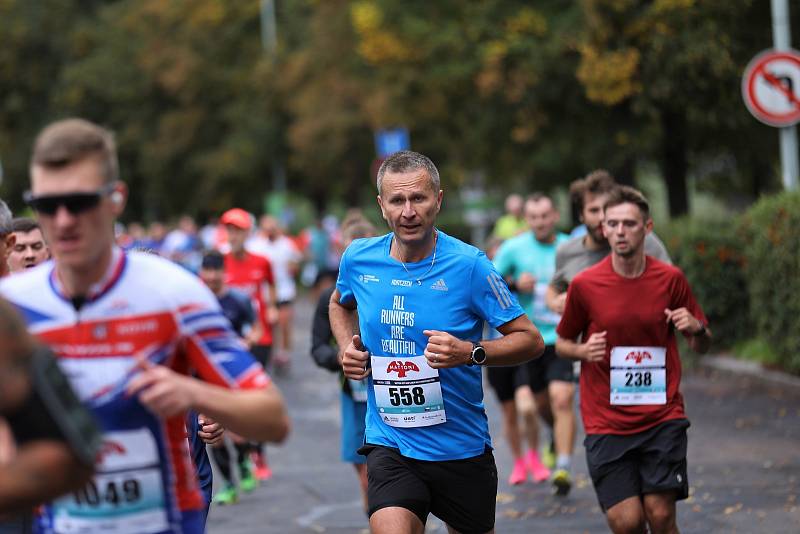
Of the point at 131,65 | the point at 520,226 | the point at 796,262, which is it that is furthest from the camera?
the point at 131,65

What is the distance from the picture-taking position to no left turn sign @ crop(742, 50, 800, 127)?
1488 cm

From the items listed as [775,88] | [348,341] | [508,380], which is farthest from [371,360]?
[775,88]

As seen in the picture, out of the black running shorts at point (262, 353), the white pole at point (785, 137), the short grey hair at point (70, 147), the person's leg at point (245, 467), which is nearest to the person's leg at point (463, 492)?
the short grey hair at point (70, 147)

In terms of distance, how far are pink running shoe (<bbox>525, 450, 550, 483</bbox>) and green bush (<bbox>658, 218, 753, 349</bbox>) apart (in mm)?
6702

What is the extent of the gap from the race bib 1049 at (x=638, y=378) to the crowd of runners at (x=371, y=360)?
0.4 inches

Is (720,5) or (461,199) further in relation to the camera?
(461,199)

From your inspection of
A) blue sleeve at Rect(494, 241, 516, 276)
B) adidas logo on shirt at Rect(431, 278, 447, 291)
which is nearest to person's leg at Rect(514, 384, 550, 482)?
blue sleeve at Rect(494, 241, 516, 276)

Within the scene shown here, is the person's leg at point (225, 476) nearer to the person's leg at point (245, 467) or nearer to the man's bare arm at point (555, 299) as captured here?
the person's leg at point (245, 467)

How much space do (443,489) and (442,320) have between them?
70 cm

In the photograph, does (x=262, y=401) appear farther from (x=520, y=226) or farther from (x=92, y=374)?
(x=520, y=226)

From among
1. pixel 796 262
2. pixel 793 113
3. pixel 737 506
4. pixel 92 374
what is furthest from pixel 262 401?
pixel 793 113

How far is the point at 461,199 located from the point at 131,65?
1510cm

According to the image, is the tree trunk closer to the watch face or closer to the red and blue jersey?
the watch face

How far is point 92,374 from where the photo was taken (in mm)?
3582
